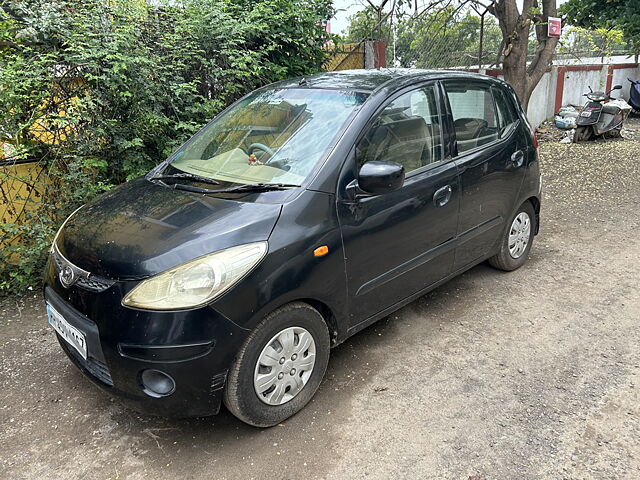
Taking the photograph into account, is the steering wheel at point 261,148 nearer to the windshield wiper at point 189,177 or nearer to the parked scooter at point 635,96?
the windshield wiper at point 189,177

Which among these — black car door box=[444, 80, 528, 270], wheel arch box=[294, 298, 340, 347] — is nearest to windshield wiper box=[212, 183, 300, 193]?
wheel arch box=[294, 298, 340, 347]

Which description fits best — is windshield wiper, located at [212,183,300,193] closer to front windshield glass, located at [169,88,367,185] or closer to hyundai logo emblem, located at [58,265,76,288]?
front windshield glass, located at [169,88,367,185]

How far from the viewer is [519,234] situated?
14.5 ft

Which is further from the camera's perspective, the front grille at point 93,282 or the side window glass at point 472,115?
the side window glass at point 472,115

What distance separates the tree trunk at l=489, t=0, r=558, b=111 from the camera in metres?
9.17

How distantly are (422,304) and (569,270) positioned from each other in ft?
5.04

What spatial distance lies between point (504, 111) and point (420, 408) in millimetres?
2583

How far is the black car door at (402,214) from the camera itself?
2.87 metres

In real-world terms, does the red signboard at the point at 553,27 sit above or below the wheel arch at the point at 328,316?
above

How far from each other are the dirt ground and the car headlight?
0.83m

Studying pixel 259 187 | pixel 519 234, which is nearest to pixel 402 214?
pixel 259 187

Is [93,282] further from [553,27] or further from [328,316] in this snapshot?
[553,27]

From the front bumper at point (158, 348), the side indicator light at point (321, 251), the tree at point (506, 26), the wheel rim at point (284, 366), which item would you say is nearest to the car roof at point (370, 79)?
the side indicator light at point (321, 251)

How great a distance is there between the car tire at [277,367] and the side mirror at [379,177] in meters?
0.72
